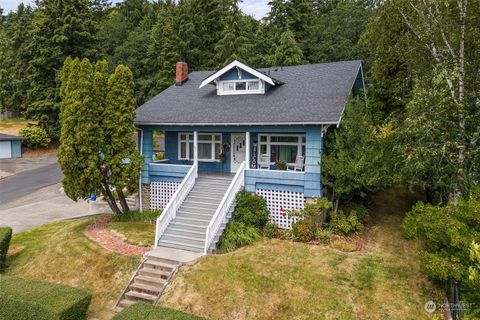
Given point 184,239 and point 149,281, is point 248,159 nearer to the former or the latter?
point 184,239

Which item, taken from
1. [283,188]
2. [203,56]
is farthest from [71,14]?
[283,188]

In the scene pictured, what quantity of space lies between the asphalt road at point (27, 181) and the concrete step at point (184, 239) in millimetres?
Result: 15973

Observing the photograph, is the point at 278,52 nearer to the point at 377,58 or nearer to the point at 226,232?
the point at 377,58

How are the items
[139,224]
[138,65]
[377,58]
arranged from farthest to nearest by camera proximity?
[138,65] < [377,58] < [139,224]

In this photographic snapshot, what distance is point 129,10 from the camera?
216 feet

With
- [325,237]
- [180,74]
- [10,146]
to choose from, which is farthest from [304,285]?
[10,146]

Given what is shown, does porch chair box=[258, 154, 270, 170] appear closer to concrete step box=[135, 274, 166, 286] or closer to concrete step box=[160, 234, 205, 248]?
concrete step box=[160, 234, 205, 248]

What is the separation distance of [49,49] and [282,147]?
115 feet

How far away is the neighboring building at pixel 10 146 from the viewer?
36344mm

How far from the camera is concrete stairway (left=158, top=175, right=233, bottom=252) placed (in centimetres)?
1317

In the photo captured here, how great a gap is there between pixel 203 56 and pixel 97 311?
3950 cm

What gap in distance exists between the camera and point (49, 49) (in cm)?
3959

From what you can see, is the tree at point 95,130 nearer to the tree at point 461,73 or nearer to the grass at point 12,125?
the tree at point 461,73

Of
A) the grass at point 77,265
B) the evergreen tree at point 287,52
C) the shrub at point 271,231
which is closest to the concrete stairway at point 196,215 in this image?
the grass at point 77,265
